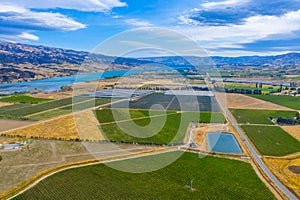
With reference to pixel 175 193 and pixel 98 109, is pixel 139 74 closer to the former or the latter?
pixel 98 109

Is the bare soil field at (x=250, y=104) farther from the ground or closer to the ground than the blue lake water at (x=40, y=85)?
closer to the ground

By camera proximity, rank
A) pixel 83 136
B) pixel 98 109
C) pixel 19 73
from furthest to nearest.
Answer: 1. pixel 19 73
2. pixel 98 109
3. pixel 83 136

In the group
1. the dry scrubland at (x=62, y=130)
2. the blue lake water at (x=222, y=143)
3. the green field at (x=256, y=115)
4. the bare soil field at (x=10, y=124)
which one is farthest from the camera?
the green field at (x=256, y=115)

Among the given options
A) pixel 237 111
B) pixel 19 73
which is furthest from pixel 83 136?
pixel 19 73

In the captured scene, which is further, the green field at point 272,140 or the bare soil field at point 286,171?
the green field at point 272,140

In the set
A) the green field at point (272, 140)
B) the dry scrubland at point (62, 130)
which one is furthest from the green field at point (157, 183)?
the dry scrubland at point (62, 130)

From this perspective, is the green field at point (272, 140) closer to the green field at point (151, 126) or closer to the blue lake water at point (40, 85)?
the green field at point (151, 126)

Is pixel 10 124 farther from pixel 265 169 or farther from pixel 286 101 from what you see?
pixel 286 101

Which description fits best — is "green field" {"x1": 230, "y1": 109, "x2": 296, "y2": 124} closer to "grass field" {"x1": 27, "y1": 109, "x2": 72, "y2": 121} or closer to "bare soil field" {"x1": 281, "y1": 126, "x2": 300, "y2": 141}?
"bare soil field" {"x1": 281, "y1": 126, "x2": 300, "y2": 141}
